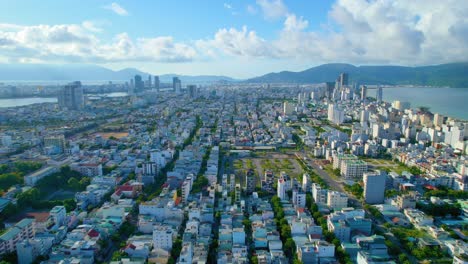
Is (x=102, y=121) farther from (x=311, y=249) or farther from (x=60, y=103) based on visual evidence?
(x=311, y=249)

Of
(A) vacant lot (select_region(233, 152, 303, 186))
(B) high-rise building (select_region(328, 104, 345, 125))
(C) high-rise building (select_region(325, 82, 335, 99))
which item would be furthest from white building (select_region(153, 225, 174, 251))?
(C) high-rise building (select_region(325, 82, 335, 99))

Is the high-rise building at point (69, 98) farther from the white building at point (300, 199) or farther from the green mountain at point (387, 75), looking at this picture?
the green mountain at point (387, 75)

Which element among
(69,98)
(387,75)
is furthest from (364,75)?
(69,98)

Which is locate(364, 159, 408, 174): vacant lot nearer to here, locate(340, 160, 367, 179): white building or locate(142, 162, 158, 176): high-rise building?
locate(340, 160, 367, 179): white building

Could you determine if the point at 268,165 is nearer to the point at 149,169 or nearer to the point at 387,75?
the point at 149,169

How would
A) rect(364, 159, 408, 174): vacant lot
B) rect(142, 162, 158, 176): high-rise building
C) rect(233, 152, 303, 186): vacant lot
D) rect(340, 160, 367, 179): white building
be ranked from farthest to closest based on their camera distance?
rect(364, 159, 408, 174): vacant lot
rect(233, 152, 303, 186): vacant lot
rect(340, 160, 367, 179): white building
rect(142, 162, 158, 176): high-rise building

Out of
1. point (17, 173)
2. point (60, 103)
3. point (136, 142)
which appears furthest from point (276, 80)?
point (17, 173)

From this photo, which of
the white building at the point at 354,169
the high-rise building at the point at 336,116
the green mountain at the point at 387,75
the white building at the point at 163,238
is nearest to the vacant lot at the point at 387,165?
the white building at the point at 354,169
